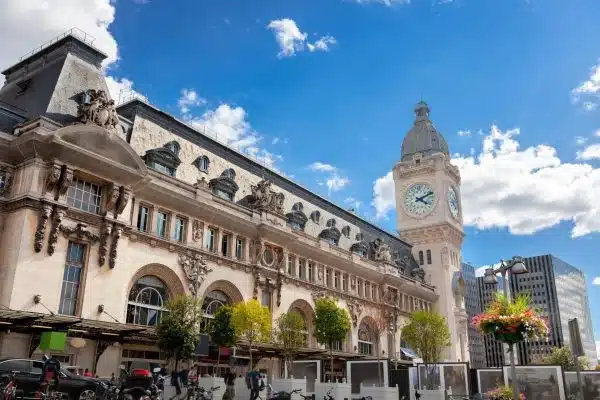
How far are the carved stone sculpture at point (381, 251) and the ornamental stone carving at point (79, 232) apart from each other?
43.0 metres

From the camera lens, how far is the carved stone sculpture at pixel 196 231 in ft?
145

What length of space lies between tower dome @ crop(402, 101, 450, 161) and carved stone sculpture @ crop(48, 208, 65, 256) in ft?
223

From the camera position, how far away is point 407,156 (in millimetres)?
93688

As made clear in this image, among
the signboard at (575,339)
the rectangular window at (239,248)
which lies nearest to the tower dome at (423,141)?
the rectangular window at (239,248)

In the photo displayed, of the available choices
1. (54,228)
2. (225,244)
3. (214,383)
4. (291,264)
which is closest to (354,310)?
(291,264)

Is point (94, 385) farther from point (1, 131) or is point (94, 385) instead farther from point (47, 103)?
point (47, 103)

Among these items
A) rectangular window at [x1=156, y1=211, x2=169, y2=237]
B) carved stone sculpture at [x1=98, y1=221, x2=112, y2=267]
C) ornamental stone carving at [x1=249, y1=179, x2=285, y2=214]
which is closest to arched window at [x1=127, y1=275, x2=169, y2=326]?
rectangular window at [x1=156, y1=211, x2=169, y2=237]

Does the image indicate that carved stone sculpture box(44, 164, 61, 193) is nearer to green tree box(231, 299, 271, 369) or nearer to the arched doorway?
green tree box(231, 299, 271, 369)

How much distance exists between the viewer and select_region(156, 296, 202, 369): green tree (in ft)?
→ 114

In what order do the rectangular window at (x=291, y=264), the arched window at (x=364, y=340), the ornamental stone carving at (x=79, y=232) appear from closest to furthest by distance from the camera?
1. the ornamental stone carving at (x=79, y=232)
2. the rectangular window at (x=291, y=264)
3. the arched window at (x=364, y=340)

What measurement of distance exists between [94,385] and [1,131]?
59.8 feet

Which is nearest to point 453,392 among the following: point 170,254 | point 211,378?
point 211,378

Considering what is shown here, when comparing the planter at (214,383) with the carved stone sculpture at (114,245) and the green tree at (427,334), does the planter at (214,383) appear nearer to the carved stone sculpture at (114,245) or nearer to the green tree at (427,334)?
the carved stone sculpture at (114,245)

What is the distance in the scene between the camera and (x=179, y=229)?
4347 centimetres
